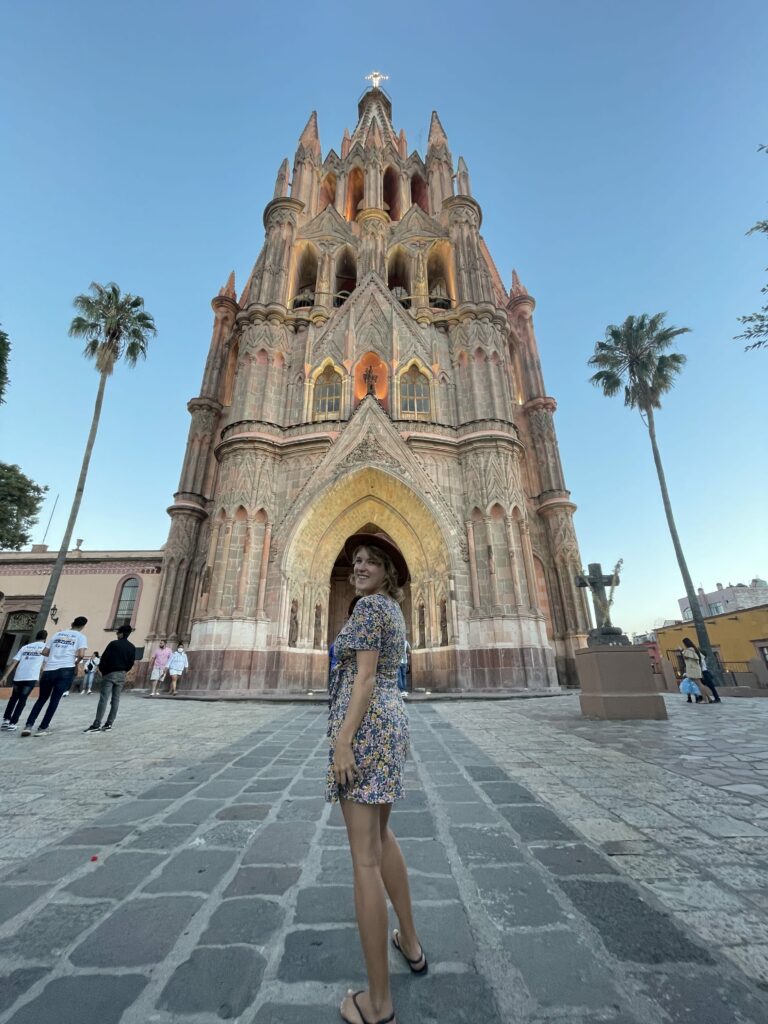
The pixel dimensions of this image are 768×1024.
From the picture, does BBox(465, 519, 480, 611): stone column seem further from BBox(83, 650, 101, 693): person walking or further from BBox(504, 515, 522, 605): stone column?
BBox(83, 650, 101, 693): person walking

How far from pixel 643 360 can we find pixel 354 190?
21.5m

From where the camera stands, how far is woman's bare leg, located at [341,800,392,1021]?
129 cm

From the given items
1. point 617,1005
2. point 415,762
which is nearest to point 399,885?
point 617,1005

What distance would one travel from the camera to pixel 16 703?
696 cm

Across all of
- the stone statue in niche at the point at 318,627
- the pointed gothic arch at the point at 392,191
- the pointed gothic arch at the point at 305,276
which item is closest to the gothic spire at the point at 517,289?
the pointed gothic arch at the point at 392,191

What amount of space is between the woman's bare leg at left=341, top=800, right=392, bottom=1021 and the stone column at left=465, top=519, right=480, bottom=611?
13979 millimetres

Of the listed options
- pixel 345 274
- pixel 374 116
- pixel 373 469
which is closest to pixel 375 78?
pixel 374 116

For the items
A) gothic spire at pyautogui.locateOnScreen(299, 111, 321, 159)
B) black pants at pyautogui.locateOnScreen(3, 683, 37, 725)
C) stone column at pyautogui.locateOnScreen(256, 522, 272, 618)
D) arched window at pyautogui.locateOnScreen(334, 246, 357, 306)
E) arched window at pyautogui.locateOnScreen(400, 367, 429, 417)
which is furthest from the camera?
gothic spire at pyautogui.locateOnScreen(299, 111, 321, 159)

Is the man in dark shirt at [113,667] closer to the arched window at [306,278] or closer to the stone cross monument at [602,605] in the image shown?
the stone cross monument at [602,605]

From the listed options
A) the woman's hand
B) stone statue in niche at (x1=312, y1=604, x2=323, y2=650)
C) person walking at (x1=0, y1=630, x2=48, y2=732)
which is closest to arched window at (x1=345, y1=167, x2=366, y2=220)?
stone statue in niche at (x1=312, y1=604, x2=323, y2=650)

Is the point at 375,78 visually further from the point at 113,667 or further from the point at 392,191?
the point at 113,667

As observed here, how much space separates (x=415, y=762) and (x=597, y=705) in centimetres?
463

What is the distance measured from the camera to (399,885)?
156cm

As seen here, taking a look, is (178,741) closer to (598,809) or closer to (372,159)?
(598,809)
